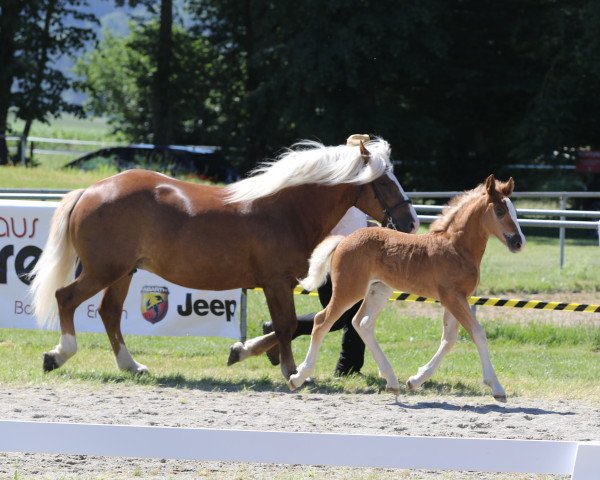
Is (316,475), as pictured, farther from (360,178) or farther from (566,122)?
(566,122)

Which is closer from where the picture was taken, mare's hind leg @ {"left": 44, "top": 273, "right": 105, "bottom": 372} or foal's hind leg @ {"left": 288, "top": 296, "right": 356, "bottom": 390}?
foal's hind leg @ {"left": 288, "top": 296, "right": 356, "bottom": 390}

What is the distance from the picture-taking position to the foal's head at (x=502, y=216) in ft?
25.1

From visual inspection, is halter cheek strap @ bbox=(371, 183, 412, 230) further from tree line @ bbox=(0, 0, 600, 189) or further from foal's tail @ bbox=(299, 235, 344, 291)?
tree line @ bbox=(0, 0, 600, 189)

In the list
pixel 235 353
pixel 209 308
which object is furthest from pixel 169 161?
pixel 235 353

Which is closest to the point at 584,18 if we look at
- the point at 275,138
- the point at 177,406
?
the point at 275,138

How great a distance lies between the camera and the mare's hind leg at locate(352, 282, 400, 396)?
26.3 feet

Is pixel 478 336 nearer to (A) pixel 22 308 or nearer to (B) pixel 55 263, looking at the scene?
(B) pixel 55 263

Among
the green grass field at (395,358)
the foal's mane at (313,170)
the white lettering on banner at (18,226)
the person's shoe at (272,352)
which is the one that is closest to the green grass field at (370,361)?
the green grass field at (395,358)

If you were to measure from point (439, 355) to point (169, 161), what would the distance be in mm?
20283

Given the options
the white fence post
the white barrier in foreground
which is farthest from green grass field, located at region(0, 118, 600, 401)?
the white fence post

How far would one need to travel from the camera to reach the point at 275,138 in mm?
32500

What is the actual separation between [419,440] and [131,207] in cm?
518

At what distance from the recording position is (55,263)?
8930 millimetres

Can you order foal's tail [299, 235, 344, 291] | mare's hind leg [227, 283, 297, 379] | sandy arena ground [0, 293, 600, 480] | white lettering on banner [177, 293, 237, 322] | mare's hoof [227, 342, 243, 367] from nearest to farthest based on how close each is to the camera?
sandy arena ground [0, 293, 600, 480] < foal's tail [299, 235, 344, 291] < mare's hind leg [227, 283, 297, 379] < mare's hoof [227, 342, 243, 367] < white lettering on banner [177, 293, 237, 322]
